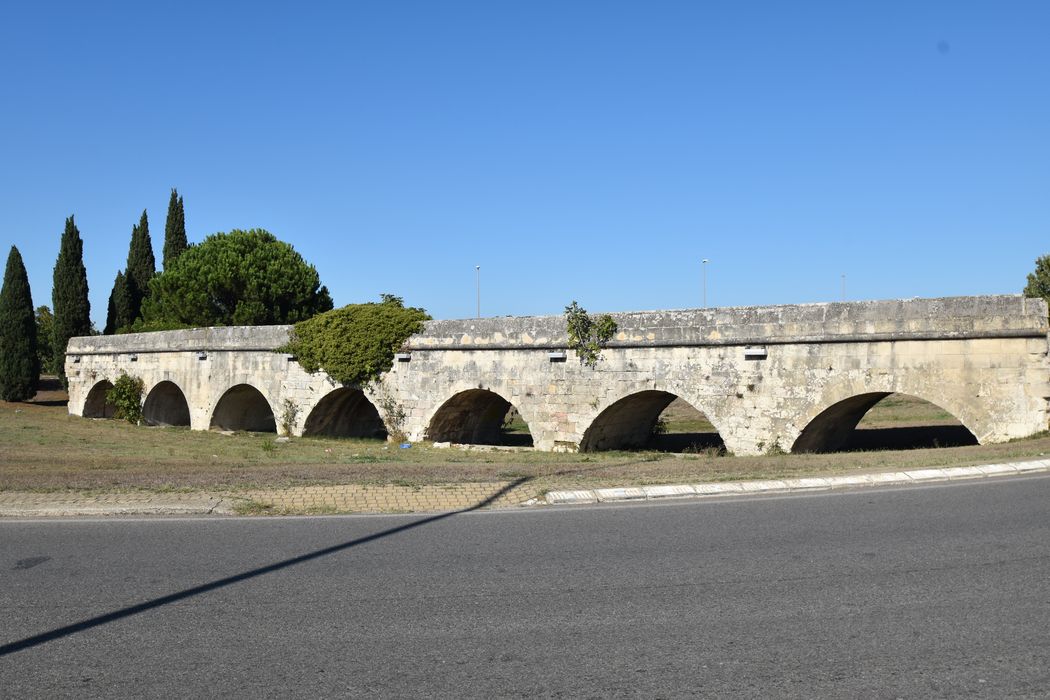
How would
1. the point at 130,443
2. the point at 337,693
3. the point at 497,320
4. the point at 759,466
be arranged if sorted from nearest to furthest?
the point at 337,693
the point at 759,466
the point at 497,320
the point at 130,443

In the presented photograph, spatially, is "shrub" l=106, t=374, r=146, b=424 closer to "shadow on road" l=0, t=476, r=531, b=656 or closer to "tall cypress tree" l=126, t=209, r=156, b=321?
"tall cypress tree" l=126, t=209, r=156, b=321

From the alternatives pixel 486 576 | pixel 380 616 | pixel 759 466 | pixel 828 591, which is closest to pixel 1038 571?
pixel 828 591

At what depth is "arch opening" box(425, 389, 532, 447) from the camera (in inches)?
879

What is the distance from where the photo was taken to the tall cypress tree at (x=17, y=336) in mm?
44125

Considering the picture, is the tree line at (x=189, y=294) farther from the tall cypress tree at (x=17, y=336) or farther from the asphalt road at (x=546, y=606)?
the asphalt road at (x=546, y=606)

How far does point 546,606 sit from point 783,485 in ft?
16.7

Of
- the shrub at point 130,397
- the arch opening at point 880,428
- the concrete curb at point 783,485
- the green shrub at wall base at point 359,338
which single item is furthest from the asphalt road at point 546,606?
the shrub at point 130,397

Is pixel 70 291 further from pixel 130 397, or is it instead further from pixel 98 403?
pixel 130 397

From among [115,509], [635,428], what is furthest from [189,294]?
[115,509]

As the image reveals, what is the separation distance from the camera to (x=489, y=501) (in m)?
9.57

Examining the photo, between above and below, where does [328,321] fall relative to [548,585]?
above

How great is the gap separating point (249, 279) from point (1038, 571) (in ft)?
140

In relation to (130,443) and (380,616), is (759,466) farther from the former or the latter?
(130,443)

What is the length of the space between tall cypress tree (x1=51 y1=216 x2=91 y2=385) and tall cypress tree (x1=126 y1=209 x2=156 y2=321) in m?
3.02
